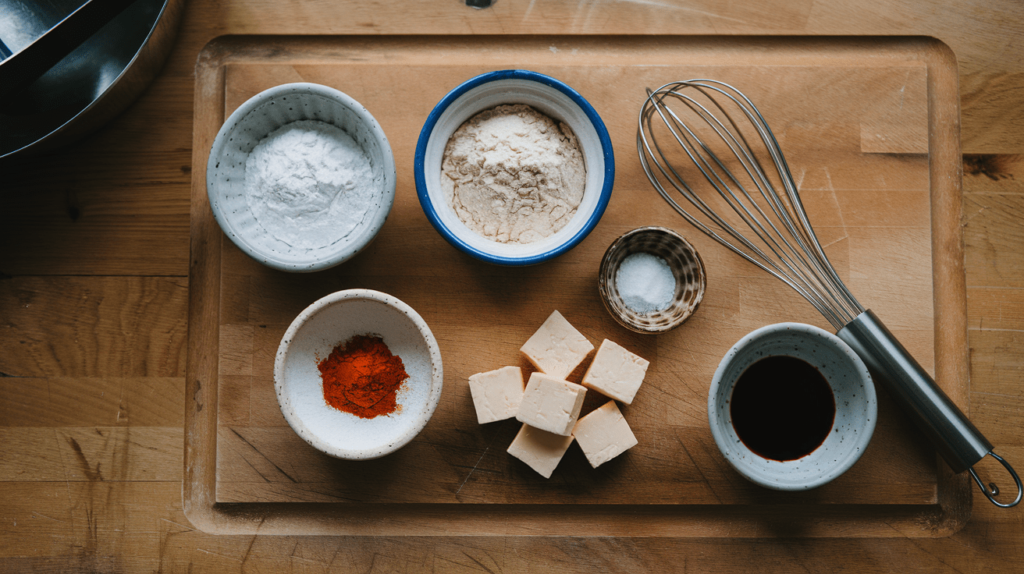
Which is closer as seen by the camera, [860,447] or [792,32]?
[860,447]

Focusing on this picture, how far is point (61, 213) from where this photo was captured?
36.8 inches

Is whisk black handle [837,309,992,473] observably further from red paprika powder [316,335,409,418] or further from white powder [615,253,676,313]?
red paprika powder [316,335,409,418]

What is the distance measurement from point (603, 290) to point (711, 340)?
0.67ft

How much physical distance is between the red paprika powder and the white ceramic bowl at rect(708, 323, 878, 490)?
0.47 metres

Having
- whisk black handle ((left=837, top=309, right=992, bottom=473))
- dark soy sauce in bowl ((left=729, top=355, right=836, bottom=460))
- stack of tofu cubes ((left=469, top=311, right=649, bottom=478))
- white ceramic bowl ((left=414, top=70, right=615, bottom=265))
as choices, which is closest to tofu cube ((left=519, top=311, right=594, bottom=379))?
stack of tofu cubes ((left=469, top=311, right=649, bottom=478))

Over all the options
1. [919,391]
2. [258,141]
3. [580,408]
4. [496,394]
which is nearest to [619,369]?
[580,408]

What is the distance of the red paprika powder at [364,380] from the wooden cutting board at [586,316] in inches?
3.6

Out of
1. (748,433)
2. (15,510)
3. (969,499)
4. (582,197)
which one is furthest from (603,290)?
(15,510)

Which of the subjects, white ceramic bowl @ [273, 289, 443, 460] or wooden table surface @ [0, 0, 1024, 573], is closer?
white ceramic bowl @ [273, 289, 443, 460]

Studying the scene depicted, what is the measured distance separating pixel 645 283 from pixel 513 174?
0.27 metres

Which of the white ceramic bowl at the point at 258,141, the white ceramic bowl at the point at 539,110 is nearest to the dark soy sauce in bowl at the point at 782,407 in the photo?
the white ceramic bowl at the point at 539,110

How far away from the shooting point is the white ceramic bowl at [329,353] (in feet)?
2.60

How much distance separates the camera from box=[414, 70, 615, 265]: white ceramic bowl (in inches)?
31.9

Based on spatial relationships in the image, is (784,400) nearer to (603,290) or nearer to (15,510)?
(603,290)
